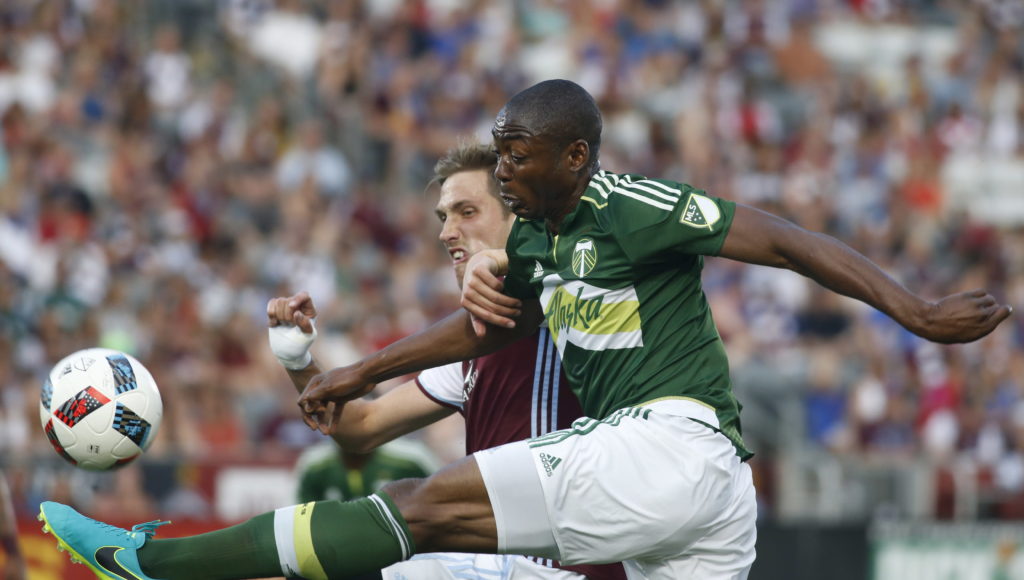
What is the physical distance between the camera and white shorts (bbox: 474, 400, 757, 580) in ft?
15.6

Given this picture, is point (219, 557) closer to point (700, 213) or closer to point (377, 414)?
point (377, 414)

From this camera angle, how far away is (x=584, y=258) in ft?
16.6

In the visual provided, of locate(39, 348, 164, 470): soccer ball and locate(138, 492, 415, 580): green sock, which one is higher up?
locate(39, 348, 164, 470): soccer ball

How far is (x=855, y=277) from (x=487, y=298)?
139 centimetres

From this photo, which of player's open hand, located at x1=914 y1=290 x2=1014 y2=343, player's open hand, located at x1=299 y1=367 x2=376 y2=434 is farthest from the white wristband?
player's open hand, located at x1=914 y1=290 x2=1014 y2=343

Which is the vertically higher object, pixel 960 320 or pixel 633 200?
pixel 633 200

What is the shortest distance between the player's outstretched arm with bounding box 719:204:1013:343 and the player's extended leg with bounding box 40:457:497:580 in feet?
3.99

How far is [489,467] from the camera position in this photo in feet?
15.7

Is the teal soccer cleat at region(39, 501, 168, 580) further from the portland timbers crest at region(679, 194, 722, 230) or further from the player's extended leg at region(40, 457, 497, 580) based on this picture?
the portland timbers crest at region(679, 194, 722, 230)

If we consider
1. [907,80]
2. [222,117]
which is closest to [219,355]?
[222,117]

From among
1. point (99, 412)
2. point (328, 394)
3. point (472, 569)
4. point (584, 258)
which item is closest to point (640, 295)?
point (584, 258)

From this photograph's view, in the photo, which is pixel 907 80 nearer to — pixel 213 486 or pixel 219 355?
pixel 219 355

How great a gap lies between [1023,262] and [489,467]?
1319cm

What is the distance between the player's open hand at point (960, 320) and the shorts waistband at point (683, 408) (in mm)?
761
